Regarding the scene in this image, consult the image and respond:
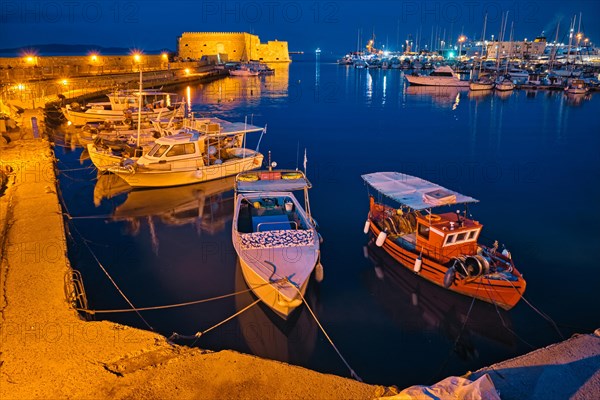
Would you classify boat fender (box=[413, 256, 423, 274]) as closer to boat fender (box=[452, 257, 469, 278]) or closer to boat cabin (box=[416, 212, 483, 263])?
boat cabin (box=[416, 212, 483, 263])

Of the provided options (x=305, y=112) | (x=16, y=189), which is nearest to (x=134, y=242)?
(x=16, y=189)

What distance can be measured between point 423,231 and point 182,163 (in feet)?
32.9

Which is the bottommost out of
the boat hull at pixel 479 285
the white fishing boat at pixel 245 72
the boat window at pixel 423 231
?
the boat hull at pixel 479 285

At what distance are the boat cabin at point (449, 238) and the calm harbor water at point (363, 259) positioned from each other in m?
0.90

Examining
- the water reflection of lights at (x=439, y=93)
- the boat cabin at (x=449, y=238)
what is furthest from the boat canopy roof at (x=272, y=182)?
the water reflection of lights at (x=439, y=93)

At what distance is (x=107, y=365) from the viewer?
6012 millimetres

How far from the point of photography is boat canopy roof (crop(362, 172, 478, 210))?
10.7 metres

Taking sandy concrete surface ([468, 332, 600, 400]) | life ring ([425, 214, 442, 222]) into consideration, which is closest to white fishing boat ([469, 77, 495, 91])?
life ring ([425, 214, 442, 222])

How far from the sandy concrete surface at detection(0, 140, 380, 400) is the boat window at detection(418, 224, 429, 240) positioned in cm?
547

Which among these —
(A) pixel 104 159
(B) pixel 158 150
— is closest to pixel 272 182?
(B) pixel 158 150

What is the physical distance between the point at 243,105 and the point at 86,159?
25.8 meters

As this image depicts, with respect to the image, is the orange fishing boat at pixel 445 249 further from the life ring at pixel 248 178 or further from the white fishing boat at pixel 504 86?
the white fishing boat at pixel 504 86

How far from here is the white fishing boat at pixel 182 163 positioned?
1684cm

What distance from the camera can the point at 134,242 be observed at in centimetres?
1301
